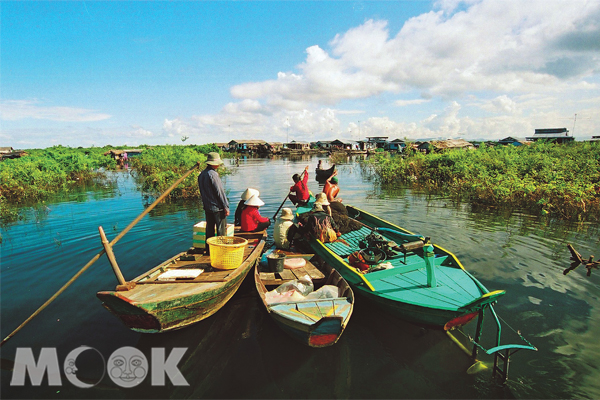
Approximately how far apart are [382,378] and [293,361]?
1270 mm

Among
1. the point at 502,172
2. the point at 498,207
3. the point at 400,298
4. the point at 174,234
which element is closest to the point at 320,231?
the point at 400,298

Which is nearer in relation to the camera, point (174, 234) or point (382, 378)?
point (382, 378)

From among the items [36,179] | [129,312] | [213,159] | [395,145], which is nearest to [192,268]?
[129,312]

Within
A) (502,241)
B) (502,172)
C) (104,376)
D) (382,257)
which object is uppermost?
(502,172)

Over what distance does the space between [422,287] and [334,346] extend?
172 centimetres

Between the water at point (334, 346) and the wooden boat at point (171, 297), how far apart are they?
2.04ft

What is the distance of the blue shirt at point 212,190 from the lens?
19.6ft

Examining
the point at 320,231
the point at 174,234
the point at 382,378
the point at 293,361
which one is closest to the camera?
the point at 382,378

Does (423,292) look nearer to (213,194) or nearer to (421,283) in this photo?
(421,283)

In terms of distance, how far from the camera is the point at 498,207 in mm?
12117

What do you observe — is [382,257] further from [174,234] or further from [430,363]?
[174,234]

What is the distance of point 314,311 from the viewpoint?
175 inches

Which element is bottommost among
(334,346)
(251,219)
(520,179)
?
(334,346)

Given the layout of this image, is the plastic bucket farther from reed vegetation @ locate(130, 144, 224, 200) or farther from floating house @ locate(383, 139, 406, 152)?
floating house @ locate(383, 139, 406, 152)
